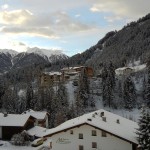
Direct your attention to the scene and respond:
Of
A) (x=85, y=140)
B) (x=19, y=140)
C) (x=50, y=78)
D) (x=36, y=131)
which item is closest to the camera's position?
(x=85, y=140)

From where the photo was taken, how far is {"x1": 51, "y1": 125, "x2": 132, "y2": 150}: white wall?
164 ft

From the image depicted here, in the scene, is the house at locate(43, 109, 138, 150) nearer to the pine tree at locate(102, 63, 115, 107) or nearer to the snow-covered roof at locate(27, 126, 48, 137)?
the snow-covered roof at locate(27, 126, 48, 137)

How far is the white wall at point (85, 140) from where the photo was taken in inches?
1969

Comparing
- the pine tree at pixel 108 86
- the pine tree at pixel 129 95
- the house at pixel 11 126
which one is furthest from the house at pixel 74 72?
the house at pixel 11 126

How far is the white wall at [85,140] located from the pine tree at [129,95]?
7929 centimetres

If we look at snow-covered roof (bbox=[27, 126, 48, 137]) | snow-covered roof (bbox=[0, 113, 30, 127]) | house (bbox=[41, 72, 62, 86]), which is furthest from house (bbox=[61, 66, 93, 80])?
snow-covered roof (bbox=[0, 113, 30, 127])

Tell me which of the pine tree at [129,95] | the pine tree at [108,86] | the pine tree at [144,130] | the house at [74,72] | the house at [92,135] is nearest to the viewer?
the pine tree at [144,130]

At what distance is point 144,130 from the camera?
42000mm

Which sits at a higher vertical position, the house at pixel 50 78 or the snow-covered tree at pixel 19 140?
the house at pixel 50 78

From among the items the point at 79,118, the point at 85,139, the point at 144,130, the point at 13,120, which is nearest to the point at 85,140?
the point at 85,139

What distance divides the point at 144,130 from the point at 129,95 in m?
90.0

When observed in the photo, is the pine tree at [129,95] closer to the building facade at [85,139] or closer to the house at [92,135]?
the house at [92,135]

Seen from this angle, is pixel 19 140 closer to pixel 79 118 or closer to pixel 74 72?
pixel 79 118

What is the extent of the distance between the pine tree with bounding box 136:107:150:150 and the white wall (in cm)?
748
